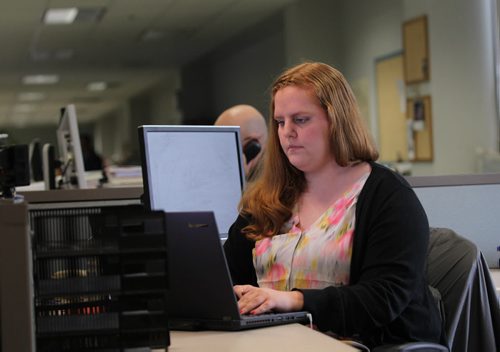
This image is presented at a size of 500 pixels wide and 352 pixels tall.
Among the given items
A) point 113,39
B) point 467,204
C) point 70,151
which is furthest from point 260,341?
point 113,39

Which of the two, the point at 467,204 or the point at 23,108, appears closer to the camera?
the point at 467,204

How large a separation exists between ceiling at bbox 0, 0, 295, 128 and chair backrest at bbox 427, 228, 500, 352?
262 inches

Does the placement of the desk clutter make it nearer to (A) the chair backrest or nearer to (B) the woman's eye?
(B) the woman's eye

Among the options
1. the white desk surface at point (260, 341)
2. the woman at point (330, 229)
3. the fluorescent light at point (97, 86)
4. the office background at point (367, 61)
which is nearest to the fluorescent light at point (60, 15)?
the office background at point (367, 61)

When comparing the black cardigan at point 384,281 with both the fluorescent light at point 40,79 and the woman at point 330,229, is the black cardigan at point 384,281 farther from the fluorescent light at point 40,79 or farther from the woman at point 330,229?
the fluorescent light at point 40,79

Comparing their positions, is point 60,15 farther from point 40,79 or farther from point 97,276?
point 97,276

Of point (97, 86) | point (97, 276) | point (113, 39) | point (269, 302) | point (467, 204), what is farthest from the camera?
point (97, 86)

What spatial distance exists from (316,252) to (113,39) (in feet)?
30.2

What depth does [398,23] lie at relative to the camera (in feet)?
23.2

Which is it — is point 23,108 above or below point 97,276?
above

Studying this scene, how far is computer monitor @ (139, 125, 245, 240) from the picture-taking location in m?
2.30

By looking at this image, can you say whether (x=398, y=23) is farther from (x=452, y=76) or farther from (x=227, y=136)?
(x=227, y=136)

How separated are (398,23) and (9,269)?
6259mm

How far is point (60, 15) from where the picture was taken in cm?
870
